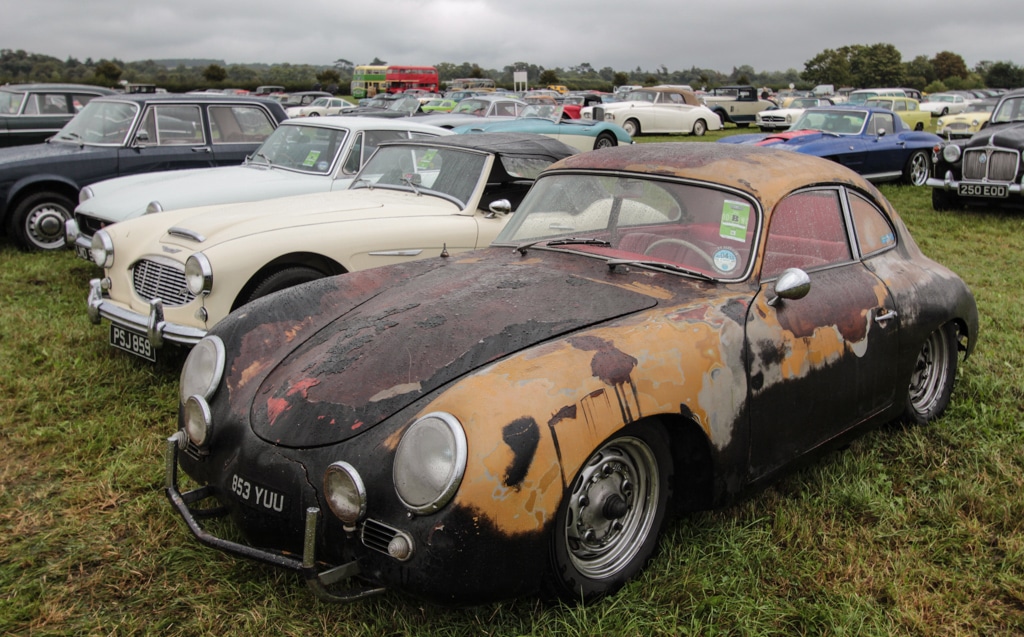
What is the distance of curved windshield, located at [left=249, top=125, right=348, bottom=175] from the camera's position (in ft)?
23.7

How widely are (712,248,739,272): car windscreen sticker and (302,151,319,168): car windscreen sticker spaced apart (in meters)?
4.91

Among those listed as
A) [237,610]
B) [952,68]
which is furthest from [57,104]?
[952,68]

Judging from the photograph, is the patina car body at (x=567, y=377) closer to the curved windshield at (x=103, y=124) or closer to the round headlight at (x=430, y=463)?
the round headlight at (x=430, y=463)

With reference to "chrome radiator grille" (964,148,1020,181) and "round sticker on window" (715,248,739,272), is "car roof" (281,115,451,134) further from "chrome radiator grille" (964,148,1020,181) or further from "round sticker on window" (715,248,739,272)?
"chrome radiator grille" (964,148,1020,181)

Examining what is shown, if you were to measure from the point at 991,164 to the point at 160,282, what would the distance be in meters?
9.87

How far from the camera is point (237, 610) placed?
2648 mm

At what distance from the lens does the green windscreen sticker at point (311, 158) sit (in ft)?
23.8

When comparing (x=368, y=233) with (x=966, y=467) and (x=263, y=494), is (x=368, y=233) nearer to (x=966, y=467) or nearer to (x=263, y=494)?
(x=263, y=494)

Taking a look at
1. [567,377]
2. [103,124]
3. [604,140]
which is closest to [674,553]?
[567,377]

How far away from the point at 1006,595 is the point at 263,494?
2.56 metres

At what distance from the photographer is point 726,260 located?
10.6 ft

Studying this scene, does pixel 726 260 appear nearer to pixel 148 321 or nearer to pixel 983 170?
pixel 148 321

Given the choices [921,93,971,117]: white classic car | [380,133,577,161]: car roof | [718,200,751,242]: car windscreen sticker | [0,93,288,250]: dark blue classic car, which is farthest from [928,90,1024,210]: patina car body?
[921,93,971,117]: white classic car

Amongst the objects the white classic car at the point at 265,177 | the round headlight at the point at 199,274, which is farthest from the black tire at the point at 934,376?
the white classic car at the point at 265,177
